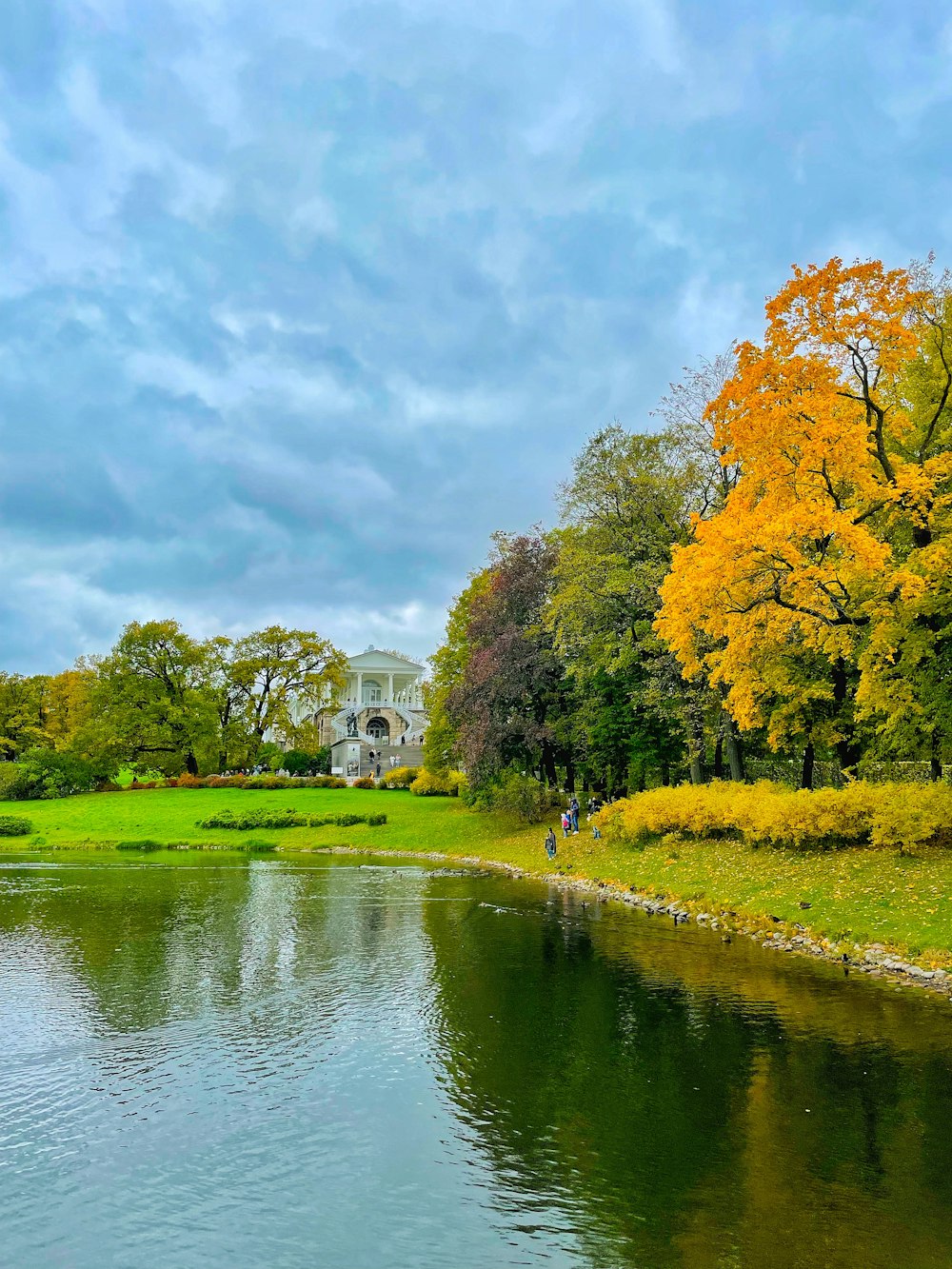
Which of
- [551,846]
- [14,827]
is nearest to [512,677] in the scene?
[551,846]

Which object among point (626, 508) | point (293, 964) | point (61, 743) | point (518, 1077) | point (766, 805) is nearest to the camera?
point (518, 1077)

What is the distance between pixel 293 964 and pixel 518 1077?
7.91 metres

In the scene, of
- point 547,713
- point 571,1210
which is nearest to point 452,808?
point 547,713

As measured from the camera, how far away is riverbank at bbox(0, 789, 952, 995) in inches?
661

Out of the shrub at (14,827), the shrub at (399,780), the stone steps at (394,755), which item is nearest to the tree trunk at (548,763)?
the shrub at (399,780)

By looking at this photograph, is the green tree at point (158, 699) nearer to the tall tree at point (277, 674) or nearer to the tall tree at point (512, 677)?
the tall tree at point (277, 674)

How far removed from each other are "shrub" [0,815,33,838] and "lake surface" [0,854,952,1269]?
109ft

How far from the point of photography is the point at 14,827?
158 feet

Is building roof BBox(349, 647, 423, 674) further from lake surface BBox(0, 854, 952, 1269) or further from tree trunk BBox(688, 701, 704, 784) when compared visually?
lake surface BBox(0, 854, 952, 1269)

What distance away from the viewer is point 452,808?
50.8 metres

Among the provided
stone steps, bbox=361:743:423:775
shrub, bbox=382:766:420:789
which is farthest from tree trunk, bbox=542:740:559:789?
stone steps, bbox=361:743:423:775

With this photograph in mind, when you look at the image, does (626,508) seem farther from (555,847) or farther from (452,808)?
(452,808)

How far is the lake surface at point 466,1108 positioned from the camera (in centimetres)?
728

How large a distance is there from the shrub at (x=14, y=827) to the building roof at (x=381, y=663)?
52.4 m
